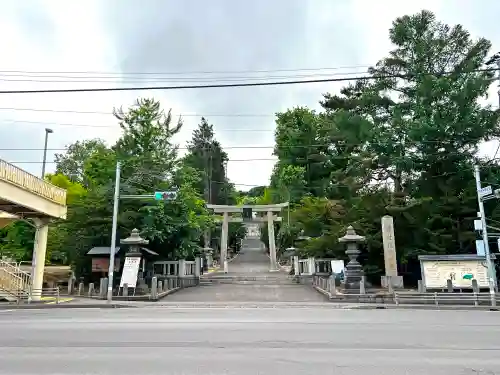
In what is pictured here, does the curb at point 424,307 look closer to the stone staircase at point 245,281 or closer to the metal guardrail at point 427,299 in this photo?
the metal guardrail at point 427,299

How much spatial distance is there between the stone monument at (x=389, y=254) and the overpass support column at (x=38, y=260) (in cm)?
1928

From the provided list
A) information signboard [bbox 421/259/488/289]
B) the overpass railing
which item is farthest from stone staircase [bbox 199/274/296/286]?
the overpass railing

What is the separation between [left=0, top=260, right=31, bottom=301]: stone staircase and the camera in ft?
70.5

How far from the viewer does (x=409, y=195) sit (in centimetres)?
3056

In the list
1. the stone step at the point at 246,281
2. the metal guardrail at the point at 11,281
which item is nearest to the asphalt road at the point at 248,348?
the metal guardrail at the point at 11,281

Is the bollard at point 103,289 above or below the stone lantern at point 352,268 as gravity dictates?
below

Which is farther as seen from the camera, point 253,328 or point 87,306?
point 87,306

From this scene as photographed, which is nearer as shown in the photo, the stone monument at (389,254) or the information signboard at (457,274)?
the information signboard at (457,274)

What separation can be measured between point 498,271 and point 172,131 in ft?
79.3

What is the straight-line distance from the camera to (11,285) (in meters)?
22.0

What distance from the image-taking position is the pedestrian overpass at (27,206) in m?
19.8

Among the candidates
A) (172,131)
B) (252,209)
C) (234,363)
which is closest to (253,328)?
(234,363)

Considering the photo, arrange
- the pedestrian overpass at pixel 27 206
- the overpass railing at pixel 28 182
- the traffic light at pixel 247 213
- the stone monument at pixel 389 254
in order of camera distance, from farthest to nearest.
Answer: the traffic light at pixel 247 213, the stone monument at pixel 389 254, the pedestrian overpass at pixel 27 206, the overpass railing at pixel 28 182

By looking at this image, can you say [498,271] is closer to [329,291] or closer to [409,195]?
[409,195]
